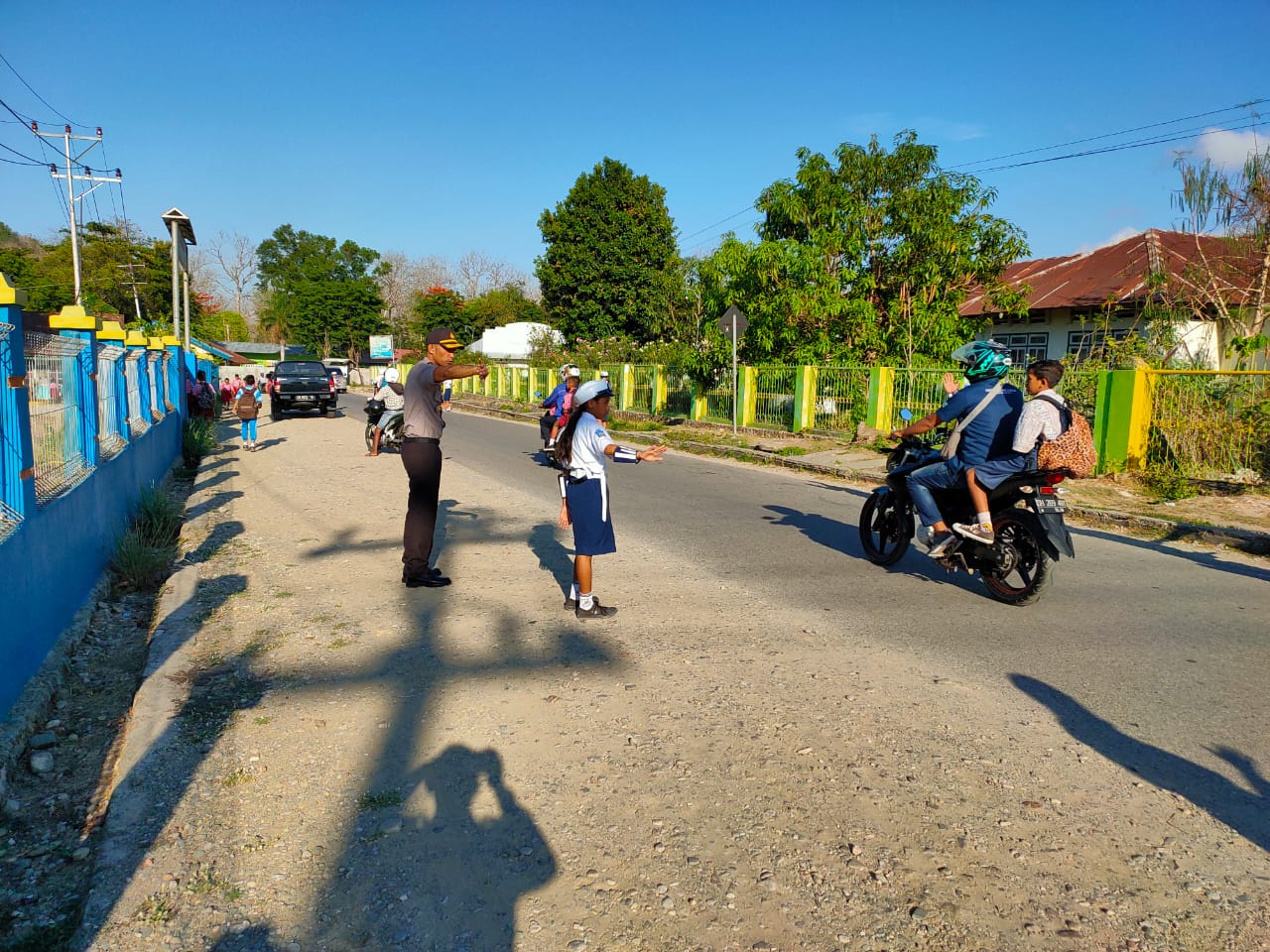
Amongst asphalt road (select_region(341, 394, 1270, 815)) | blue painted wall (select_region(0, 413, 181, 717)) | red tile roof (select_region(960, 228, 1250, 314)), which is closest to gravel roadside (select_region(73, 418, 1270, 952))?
asphalt road (select_region(341, 394, 1270, 815))

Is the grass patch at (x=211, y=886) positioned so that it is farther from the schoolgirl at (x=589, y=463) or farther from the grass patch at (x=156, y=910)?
the schoolgirl at (x=589, y=463)

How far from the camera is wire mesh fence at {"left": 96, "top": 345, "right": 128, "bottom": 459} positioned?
24.9 ft

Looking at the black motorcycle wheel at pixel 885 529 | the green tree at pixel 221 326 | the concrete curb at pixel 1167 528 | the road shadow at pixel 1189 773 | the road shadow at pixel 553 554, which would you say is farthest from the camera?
the green tree at pixel 221 326

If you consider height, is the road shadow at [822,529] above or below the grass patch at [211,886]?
above

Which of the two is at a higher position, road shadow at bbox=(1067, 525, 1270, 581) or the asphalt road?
the asphalt road

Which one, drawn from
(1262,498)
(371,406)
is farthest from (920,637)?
(371,406)

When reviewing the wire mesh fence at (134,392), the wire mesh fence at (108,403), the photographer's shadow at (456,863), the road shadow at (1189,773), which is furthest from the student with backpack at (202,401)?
the road shadow at (1189,773)

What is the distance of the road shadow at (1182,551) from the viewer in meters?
7.81

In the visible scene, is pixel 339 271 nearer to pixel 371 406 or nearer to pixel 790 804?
pixel 371 406

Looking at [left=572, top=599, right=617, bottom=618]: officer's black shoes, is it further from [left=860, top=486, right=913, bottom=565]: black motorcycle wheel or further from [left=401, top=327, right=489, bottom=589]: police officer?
[left=860, top=486, right=913, bottom=565]: black motorcycle wheel

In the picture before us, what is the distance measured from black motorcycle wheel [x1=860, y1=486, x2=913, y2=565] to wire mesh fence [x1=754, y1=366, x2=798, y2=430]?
1238 centimetres

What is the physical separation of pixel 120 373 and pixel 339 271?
9843cm

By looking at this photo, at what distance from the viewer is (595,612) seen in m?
5.88

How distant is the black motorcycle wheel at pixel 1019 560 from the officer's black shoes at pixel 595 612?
2755 millimetres
